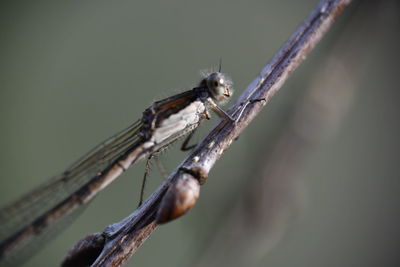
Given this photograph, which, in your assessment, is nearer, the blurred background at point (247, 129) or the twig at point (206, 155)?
the twig at point (206, 155)

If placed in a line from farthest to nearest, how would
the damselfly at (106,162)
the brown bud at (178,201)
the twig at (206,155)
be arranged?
the damselfly at (106,162), the twig at (206,155), the brown bud at (178,201)

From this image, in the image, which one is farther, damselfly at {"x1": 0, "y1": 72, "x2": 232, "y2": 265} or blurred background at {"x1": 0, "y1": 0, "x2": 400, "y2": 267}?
blurred background at {"x1": 0, "y1": 0, "x2": 400, "y2": 267}

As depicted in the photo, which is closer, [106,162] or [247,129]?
[106,162]

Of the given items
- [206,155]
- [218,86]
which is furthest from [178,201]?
[218,86]

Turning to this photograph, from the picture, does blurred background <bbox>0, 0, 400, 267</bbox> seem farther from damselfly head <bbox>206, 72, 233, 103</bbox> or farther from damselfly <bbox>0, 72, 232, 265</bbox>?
damselfly head <bbox>206, 72, 233, 103</bbox>

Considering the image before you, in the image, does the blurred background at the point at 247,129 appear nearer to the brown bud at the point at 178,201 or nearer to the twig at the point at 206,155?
the twig at the point at 206,155

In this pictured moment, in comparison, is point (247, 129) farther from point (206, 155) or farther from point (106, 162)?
point (206, 155)

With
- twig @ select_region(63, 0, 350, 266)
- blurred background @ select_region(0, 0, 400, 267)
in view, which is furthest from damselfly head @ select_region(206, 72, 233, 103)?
twig @ select_region(63, 0, 350, 266)

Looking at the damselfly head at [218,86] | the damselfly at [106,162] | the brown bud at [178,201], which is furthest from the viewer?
the damselfly head at [218,86]

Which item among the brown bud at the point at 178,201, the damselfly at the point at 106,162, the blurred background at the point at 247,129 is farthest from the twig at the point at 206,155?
the blurred background at the point at 247,129
